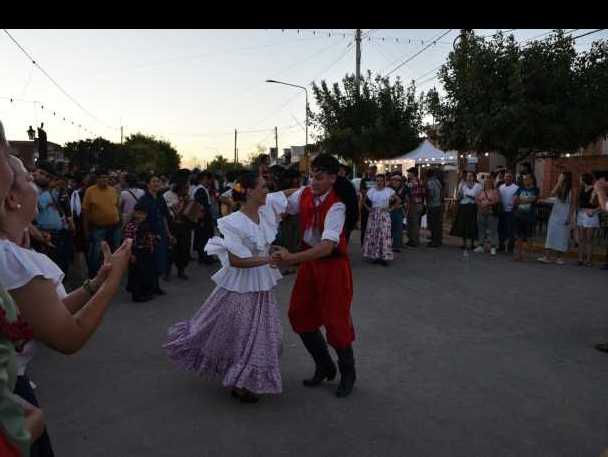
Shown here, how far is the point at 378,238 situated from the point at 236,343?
24.9 ft

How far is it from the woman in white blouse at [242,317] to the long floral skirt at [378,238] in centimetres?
711

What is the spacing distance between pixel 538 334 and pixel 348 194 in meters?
3.33

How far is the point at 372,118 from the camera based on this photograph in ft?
95.2

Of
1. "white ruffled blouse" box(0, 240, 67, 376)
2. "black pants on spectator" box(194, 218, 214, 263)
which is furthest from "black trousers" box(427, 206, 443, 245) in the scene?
"white ruffled blouse" box(0, 240, 67, 376)

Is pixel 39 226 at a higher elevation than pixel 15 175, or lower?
lower

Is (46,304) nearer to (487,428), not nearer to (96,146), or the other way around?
(487,428)

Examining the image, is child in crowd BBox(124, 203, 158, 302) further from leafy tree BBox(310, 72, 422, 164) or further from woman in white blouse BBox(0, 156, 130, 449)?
leafy tree BBox(310, 72, 422, 164)

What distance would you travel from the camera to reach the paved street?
12.0 feet

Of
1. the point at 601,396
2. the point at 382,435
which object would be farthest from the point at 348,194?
the point at 601,396

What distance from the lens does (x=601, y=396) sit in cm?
448

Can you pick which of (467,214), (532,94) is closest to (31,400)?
(467,214)

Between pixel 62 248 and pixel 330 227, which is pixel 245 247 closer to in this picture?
pixel 330 227

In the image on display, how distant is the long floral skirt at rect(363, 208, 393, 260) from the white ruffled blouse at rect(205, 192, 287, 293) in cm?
708

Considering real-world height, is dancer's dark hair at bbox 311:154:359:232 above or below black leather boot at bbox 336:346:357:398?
above
